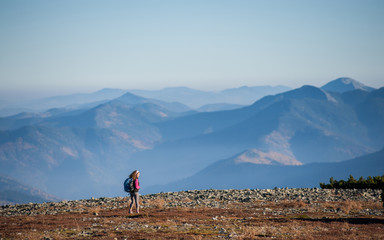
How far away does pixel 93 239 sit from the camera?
63.0 feet

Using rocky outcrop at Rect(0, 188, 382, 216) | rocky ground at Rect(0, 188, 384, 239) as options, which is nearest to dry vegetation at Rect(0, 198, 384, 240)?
rocky ground at Rect(0, 188, 384, 239)

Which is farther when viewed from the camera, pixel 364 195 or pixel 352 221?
pixel 364 195

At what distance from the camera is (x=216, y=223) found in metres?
24.0

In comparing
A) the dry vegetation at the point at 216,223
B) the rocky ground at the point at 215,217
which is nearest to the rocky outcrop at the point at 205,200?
the rocky ground at the point at 215,217

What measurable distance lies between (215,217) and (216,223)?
1.99 meters

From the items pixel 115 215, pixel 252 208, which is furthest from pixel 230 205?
pixel 115 215

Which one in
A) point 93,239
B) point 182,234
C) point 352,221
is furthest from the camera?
point 352,221

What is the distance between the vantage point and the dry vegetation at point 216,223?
20.4 m

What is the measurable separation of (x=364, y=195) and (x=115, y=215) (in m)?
24.1

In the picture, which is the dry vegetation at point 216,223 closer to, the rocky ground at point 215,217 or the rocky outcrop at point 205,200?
the rocky ground at point 215,217

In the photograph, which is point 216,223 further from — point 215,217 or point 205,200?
point 205,200

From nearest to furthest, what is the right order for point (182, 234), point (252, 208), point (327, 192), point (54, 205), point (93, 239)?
point (93, 239)
point (182, 234)
point (252, 208)
point (54, 205)
point (327, 192)

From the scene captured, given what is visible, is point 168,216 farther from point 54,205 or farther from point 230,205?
point 54,205

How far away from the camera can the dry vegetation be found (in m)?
20.4
